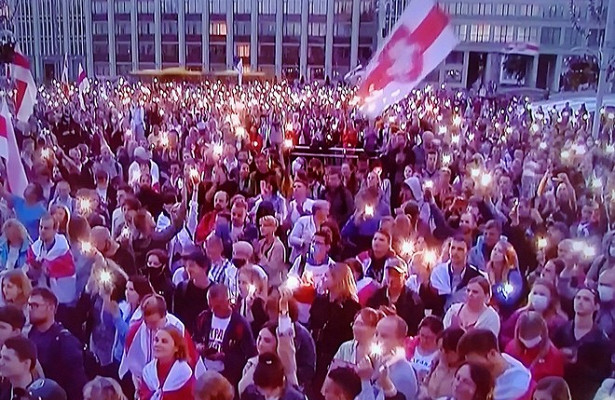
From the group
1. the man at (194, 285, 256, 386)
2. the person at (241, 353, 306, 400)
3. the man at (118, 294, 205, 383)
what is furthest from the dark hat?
the man at (194, 285, 256, 386)

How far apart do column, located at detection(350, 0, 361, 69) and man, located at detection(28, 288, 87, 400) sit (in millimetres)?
58279

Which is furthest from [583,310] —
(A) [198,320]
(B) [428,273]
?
(A) [198,320]

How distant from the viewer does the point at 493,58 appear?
6003cm

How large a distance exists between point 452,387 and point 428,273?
1.97 meters

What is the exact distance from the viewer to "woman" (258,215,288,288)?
19.9ft

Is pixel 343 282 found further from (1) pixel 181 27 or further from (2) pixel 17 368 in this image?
(1) pixel 181 27

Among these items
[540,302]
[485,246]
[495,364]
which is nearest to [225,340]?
[495,364]

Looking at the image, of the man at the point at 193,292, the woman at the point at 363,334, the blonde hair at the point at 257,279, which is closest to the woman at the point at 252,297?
the blonde hair at the point at 257,279

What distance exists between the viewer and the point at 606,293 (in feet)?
17.0

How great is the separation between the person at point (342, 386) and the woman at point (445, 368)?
487 mm

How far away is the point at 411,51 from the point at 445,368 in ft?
13.1

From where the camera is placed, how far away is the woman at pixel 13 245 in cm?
605

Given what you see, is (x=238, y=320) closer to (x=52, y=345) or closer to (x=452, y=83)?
(x=52, y=345)

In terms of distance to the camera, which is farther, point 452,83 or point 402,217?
point 452,83
